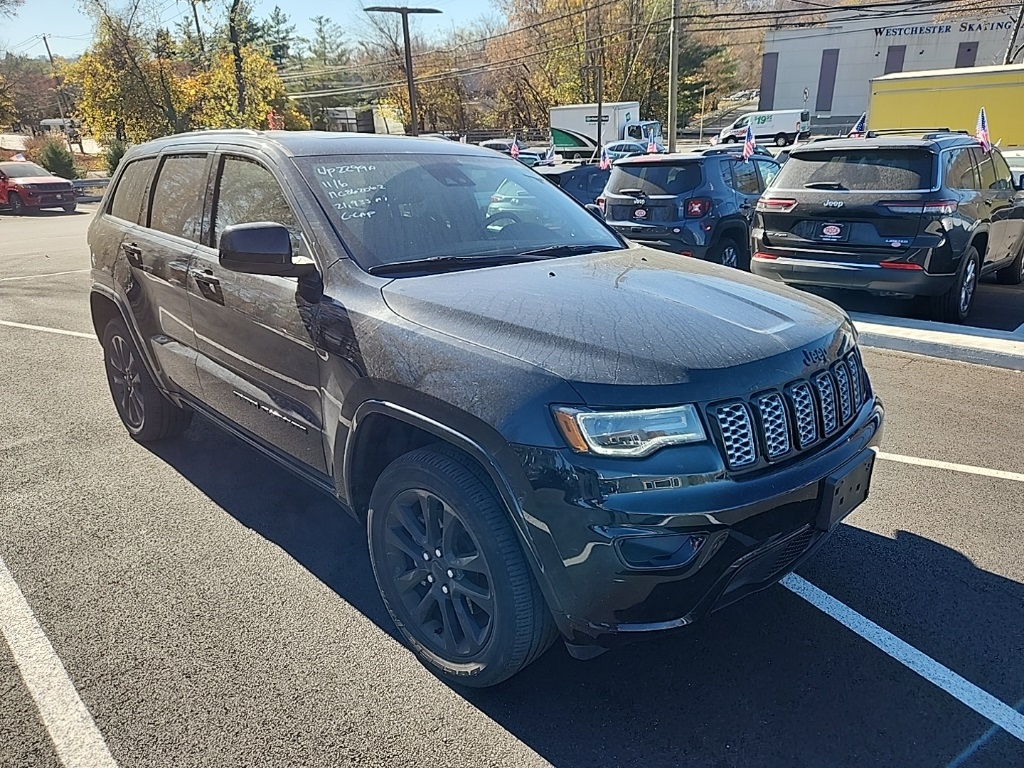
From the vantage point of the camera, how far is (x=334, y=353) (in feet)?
8.65

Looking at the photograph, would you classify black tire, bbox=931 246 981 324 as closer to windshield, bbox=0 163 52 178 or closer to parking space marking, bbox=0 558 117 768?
parking space marking, bbox=0 558 117 768

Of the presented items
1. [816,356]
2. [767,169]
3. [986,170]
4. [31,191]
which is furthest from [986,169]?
[31,191]

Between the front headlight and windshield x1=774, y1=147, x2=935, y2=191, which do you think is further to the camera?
windshield x1=774, y1=147, x2=935, y2=191

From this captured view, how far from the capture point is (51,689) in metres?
2.50

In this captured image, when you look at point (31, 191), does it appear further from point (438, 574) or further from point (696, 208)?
point (438, 574)

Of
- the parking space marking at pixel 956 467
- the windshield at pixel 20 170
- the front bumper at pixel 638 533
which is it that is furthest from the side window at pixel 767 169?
the windshield at pixel 20 170

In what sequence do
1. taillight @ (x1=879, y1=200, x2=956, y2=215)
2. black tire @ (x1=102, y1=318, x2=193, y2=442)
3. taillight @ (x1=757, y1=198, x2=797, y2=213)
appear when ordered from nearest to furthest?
1. black tire @ (x1=102, y1=318, x2=193, y2=442)
2. taillight @ (x1=879, y1=200, x2=956, y2=215)
3. taillight @ (x1=757, y1=198, x2=797, y2=213)

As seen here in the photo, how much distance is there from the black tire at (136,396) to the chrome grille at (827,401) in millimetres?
3659

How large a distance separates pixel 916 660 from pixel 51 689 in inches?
121

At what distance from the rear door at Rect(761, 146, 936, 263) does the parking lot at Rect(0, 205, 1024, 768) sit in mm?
2927

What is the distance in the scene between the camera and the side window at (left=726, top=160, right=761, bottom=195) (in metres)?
9.12

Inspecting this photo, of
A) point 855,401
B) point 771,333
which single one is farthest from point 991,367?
point 771,333

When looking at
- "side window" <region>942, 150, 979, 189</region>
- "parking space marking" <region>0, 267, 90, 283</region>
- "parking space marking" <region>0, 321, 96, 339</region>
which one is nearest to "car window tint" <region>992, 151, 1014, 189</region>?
"side window" <region>942, 150, 979, 189</region>

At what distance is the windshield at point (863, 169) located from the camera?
21.4 feet
